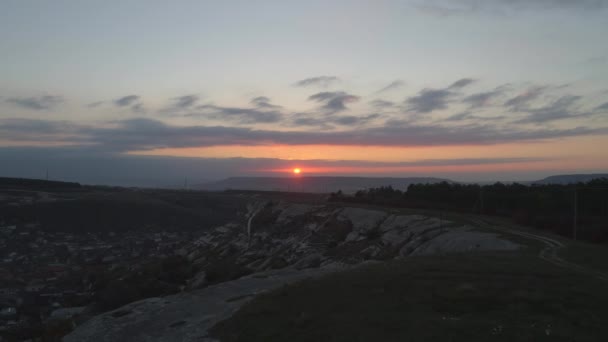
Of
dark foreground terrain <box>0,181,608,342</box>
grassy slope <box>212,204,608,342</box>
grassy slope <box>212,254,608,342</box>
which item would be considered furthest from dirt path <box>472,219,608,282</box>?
grassy slope <box>212,254,608,342</box>

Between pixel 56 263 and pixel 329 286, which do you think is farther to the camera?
pixel 56 263

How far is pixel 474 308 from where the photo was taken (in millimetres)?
11984

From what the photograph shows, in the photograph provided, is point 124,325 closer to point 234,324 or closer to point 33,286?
point 234,324

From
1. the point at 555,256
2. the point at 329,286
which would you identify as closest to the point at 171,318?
the point at 329,286

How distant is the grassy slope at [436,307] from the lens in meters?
10.3

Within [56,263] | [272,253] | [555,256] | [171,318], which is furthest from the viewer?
[56,263]

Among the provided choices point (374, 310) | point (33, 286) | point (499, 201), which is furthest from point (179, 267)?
A: point (499, 201)

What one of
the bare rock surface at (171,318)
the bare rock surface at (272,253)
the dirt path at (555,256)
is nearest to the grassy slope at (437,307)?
the dirt path at (555,256)

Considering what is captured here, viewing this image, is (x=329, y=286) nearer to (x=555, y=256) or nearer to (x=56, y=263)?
(x=555, y=256)

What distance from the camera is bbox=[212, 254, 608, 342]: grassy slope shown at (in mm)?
10344

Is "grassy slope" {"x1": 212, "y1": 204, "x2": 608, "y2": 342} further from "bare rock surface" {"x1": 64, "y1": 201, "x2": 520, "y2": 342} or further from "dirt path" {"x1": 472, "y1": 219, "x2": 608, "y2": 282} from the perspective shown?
"bare rock surface" {"x1": 64, "y1": 201, "x2": 520, "y2": 342}

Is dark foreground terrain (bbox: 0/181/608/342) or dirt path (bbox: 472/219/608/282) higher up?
dirt path (bbox: 472/219/608/282)

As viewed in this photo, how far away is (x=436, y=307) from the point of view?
1230 centimetres

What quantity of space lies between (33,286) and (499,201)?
4166 centimetres
